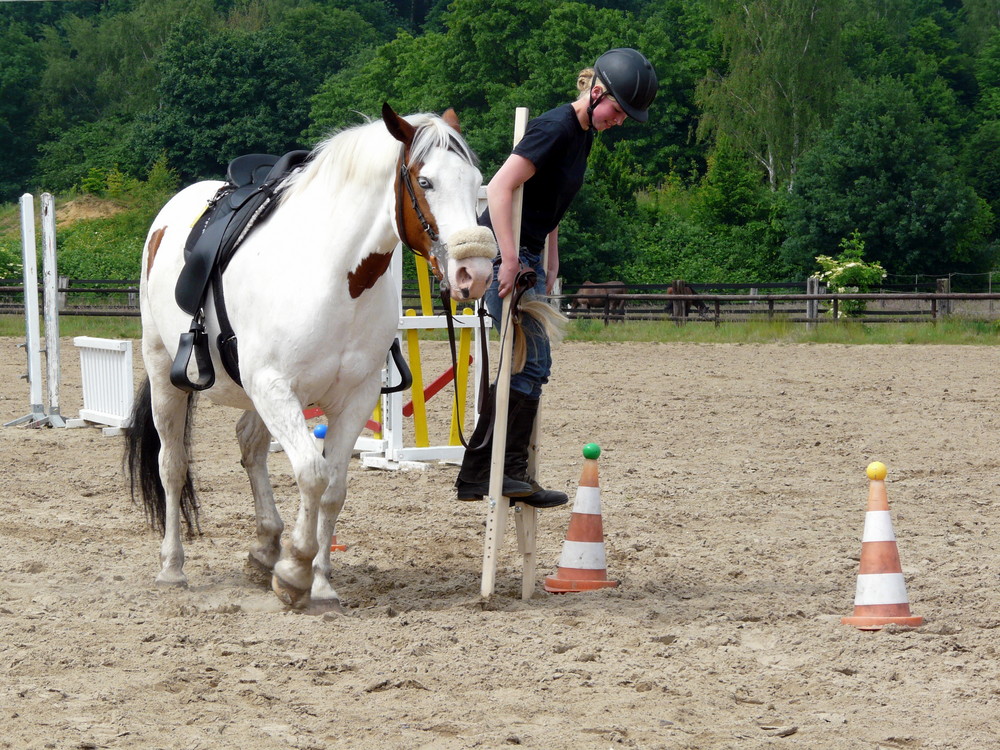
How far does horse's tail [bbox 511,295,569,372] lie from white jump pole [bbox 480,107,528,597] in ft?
0.23

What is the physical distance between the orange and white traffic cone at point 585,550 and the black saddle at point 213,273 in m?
1.48

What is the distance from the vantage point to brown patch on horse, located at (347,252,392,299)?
4.31 metres

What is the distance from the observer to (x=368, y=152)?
172 inches

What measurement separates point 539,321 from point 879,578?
155cm

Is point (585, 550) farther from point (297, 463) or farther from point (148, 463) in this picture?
point (148, 463)

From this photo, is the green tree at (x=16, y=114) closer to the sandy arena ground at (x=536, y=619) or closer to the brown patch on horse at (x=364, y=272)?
the sandy arena ground at (x=536, y=619)

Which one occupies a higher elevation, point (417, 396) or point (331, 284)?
point (331, 284)

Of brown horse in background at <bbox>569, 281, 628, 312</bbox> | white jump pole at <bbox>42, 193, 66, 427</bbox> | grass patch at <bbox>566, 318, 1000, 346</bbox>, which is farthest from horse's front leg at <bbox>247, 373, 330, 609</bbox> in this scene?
brown horse in background at <bbox>569, 281, 628, 312</bbox>

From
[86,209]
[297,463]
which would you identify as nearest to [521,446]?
[297,463]

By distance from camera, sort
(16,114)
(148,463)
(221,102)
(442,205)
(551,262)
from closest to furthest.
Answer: (442,205)
(551,262)
(148,463)
(221,102)
(16,114)

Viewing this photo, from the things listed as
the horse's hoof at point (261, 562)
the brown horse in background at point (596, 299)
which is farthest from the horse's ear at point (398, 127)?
the brown horse in background at point (596, 299)

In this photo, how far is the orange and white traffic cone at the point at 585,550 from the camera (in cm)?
484

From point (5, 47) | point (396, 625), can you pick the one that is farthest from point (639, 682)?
point (5, 47)

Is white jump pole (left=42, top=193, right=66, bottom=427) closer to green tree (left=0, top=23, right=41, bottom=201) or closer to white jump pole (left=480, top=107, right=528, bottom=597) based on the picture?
white jump pole (left=480, top=107, right=528, bottom=597)
